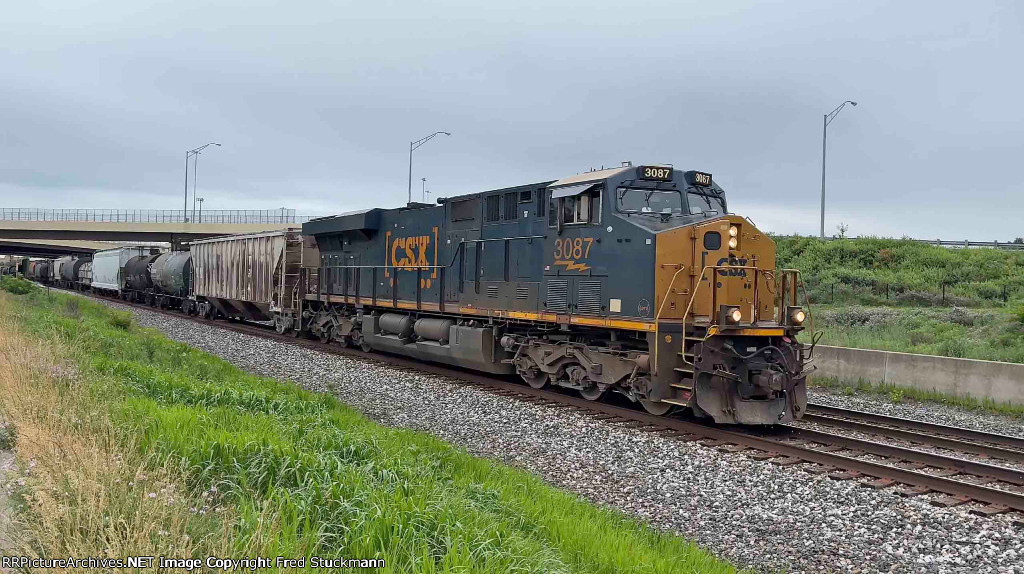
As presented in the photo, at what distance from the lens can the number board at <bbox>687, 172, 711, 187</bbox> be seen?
38.1ft

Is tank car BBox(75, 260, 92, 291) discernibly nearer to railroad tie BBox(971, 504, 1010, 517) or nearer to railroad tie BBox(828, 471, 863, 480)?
railroad tie BBox(828, 471, 863, 480)

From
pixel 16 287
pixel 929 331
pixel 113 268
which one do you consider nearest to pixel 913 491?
pixel 929 331

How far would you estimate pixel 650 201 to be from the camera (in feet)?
37.1

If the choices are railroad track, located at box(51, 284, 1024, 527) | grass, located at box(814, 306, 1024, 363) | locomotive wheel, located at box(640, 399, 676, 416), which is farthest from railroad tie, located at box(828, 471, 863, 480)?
grass, located at box(814, 306, 1024, 363)

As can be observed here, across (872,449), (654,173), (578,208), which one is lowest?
(872,449)

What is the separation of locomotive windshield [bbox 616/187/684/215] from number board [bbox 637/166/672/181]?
22cm

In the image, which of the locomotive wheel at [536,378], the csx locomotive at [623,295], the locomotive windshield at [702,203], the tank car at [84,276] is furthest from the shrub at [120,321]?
the tank car at [84,276]

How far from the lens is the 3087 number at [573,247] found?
11539mm

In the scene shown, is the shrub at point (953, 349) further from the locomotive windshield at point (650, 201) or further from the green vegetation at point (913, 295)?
the locomotive windshield at point (650, 201)

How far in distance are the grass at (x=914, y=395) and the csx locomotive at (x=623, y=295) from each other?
375cm

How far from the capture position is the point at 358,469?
5.62 meters

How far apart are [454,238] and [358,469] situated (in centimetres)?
979

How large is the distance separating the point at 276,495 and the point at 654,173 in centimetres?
811

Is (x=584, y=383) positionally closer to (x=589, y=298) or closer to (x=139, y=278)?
(x=589, y=298)
